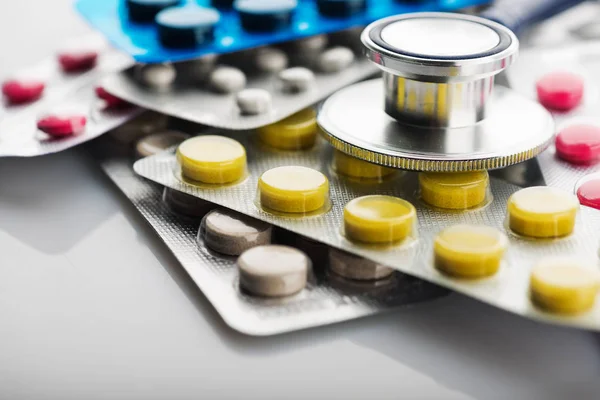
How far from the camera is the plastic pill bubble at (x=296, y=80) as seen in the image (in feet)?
3.34

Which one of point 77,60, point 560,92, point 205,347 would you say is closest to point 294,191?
point 205,347

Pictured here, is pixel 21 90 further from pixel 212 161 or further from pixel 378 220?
pixel 378 220

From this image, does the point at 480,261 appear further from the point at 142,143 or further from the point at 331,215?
the point at 142,143

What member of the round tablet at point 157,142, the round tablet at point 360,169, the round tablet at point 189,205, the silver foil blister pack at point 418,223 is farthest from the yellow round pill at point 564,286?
the round tablet at point 157,142

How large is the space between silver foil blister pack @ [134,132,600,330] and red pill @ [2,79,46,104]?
10.5 inches

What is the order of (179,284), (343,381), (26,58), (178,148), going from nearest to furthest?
(343,381) → (179,284) → (178,148) → (26,58)

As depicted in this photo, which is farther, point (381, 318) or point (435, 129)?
point (435, 129)

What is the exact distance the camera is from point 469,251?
704 millimetres

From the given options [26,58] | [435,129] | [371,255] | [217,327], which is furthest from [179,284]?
[26,58]

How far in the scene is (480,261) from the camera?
703 mm

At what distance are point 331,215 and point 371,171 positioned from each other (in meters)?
0.09

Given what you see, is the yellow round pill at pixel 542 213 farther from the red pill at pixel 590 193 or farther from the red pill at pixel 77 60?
the red pill at pixel 77 60

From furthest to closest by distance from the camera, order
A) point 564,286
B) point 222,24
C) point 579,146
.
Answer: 1. point 222,24
2. point 579,146
3. point 564,286

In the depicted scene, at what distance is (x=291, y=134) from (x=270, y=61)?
0.20 metres
